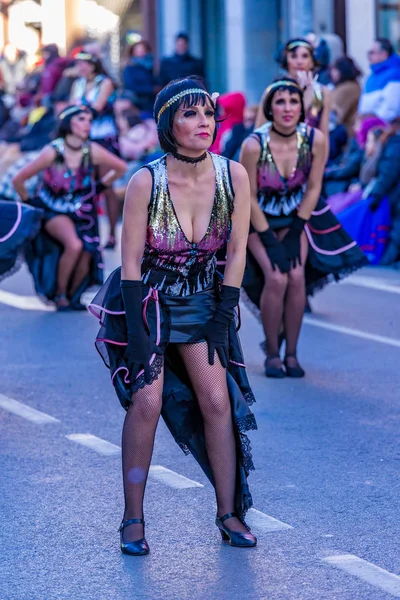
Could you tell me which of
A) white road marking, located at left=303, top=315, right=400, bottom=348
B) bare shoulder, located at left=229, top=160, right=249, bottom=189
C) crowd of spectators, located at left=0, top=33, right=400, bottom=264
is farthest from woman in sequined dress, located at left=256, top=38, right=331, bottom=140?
bare shoulder, located at left=229, top=160, right=249, bottom=189

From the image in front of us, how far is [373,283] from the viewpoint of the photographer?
12.7m

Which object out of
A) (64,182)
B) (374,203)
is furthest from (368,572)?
(374,203)

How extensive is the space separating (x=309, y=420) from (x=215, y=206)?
7.90 feet

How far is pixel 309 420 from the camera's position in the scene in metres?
7.38

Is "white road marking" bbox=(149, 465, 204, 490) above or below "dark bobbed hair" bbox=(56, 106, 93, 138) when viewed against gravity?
below

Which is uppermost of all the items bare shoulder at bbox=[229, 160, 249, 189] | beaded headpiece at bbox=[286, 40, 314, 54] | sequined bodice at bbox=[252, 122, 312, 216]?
beaded headpiece at bbox=[286, 40, 314, 54]

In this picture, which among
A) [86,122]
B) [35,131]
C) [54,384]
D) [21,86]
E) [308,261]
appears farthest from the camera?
[21,86]

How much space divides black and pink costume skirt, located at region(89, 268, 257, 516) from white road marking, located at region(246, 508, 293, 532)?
0.86 ft

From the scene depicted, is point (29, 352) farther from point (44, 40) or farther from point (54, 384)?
point (44, 40)

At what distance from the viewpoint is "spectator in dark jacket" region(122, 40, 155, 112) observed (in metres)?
21.1

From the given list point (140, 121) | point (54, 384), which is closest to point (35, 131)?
point (140, 121)

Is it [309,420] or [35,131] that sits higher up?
[35,131]

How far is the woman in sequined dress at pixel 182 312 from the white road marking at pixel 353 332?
448cm

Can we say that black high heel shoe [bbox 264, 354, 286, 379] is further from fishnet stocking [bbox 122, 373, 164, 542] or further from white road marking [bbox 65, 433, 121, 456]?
fishnet stocking [bbox 122, 373, 164, 542]
